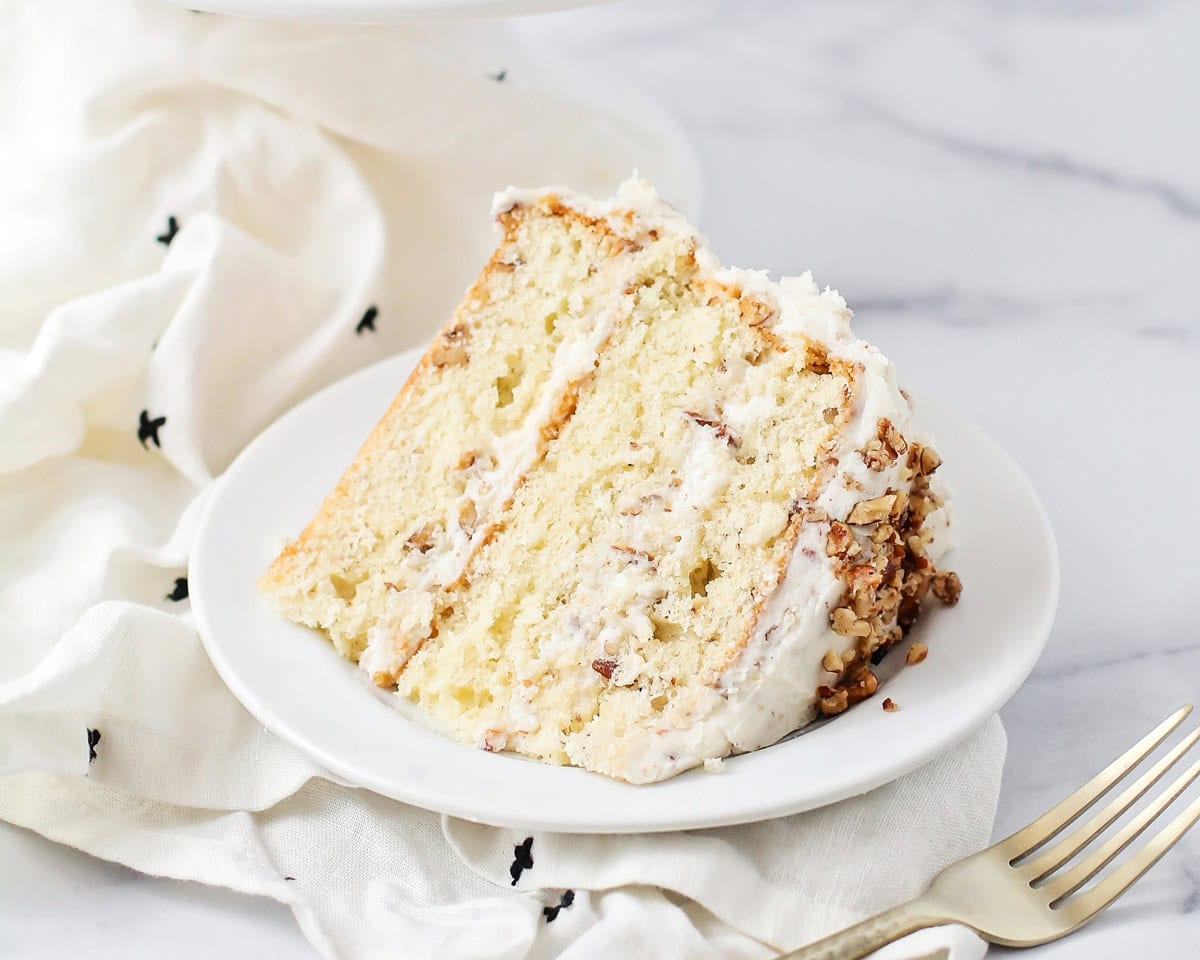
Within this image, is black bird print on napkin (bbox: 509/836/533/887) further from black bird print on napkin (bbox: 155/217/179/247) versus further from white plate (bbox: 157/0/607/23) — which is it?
black bird print on napkin (bbox: 155/217/179/247)

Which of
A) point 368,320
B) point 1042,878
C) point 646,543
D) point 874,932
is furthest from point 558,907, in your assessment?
point 368,320

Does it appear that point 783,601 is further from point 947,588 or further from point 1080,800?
point 1080,800

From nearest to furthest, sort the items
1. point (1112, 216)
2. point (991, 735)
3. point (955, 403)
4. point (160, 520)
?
point (991, 735), point (160, 520), point (955, 403), point (1112, 216)

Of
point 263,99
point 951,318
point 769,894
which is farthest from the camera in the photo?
point 951,318

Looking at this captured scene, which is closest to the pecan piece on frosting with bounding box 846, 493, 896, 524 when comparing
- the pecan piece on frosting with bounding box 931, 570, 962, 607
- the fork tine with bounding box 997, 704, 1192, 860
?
the pecan piece on frosting with bounding box 931, 570, 962, 607

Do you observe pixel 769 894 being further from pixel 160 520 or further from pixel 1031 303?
pixel 1031 303

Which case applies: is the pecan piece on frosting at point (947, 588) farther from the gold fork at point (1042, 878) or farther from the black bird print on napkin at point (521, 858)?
the black bird print on napkin at point (521, 858)

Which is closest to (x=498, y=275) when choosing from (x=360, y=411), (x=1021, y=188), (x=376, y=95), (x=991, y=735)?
(x=360, y=411)
